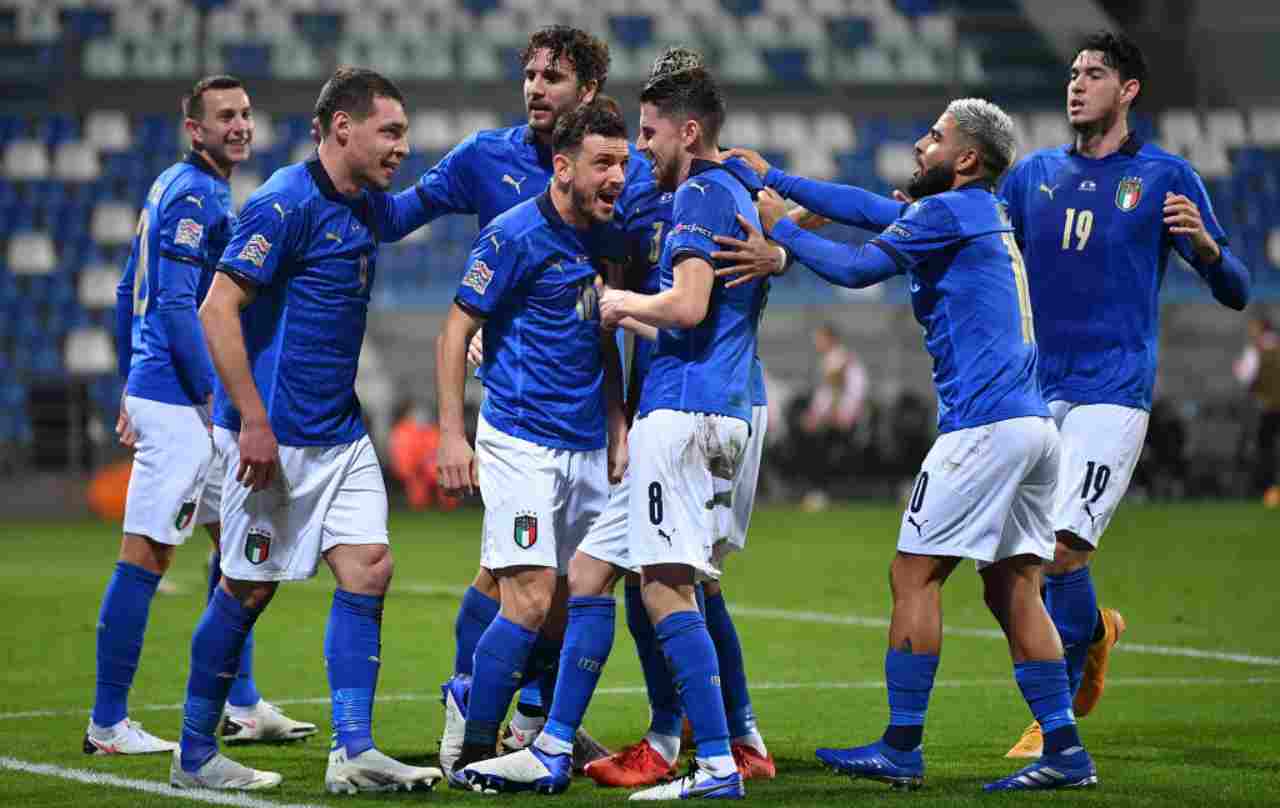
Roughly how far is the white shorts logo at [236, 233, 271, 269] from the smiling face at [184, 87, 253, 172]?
5.58ft

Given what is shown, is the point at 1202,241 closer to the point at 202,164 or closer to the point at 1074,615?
the point at 1074,615

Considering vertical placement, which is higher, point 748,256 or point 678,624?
point 748,256

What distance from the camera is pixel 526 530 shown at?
5.83 metres

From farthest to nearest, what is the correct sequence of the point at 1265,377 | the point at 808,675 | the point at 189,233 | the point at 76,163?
the point at 76,163 < the point at 1265,377 < the point at 808,675 < the point at 189,233

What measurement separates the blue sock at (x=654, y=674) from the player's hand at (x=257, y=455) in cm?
135

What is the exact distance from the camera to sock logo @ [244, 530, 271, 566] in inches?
229

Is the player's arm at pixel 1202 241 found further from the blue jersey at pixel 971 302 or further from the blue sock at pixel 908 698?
the blue sock at pixel 908 698

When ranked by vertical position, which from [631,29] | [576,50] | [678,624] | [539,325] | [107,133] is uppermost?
[631,29]

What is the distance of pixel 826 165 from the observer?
25.1 m

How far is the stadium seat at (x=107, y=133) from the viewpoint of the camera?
941 inches

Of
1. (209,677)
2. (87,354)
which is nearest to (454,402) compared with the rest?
A: (209,677)

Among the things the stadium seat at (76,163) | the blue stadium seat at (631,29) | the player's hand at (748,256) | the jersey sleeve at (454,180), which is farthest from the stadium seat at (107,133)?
the player's hand at (748,256)

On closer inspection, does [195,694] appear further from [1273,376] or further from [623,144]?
[1273,376]

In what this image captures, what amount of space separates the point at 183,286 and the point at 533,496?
80.4 inches
